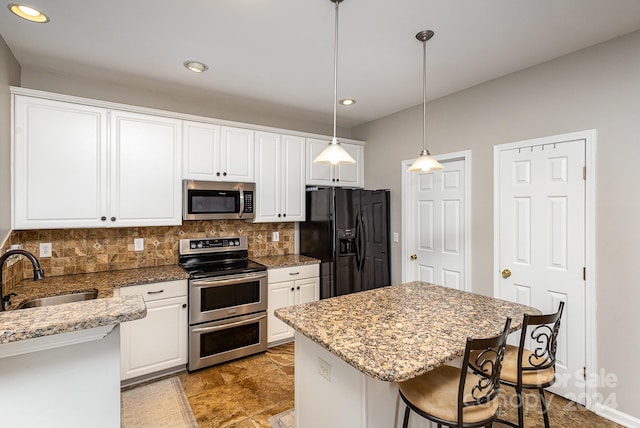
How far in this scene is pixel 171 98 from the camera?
10.7 ft

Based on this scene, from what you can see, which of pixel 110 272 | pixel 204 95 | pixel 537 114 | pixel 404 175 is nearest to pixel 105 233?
pixel 110 272

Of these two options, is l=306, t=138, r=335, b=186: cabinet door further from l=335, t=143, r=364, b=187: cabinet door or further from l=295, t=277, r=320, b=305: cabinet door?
l=295, t=277, r=320, b=305: cabinet door

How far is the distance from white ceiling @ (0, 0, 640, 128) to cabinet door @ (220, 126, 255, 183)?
468 mm

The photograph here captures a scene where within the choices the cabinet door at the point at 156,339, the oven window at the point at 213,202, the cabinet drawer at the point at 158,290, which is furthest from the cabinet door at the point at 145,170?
the cabinet door at the point at 156,339

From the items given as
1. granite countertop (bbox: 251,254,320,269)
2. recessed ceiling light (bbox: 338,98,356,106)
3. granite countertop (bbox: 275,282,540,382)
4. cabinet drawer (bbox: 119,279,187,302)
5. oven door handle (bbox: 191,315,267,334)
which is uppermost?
recessed ceiling light (bbox: 338,98,356,106)

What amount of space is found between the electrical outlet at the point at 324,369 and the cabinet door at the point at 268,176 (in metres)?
2.09

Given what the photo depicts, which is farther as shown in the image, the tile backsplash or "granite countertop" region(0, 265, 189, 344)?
the tile backsplash

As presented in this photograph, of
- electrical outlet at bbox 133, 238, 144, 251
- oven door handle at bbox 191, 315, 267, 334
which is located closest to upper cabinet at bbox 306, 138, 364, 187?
oven door handle at bbox 191, 315, 267, 334

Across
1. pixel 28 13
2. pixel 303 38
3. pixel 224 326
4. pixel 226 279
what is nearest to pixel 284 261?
pixel 226 279

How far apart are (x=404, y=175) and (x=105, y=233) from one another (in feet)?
10.4

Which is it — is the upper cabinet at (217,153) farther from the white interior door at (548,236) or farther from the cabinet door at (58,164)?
the white interior door at (548,236)

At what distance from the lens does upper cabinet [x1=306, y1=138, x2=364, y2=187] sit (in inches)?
151

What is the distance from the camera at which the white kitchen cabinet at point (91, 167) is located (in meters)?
2.39

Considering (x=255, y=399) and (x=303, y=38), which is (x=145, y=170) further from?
(x=255, y=399)
